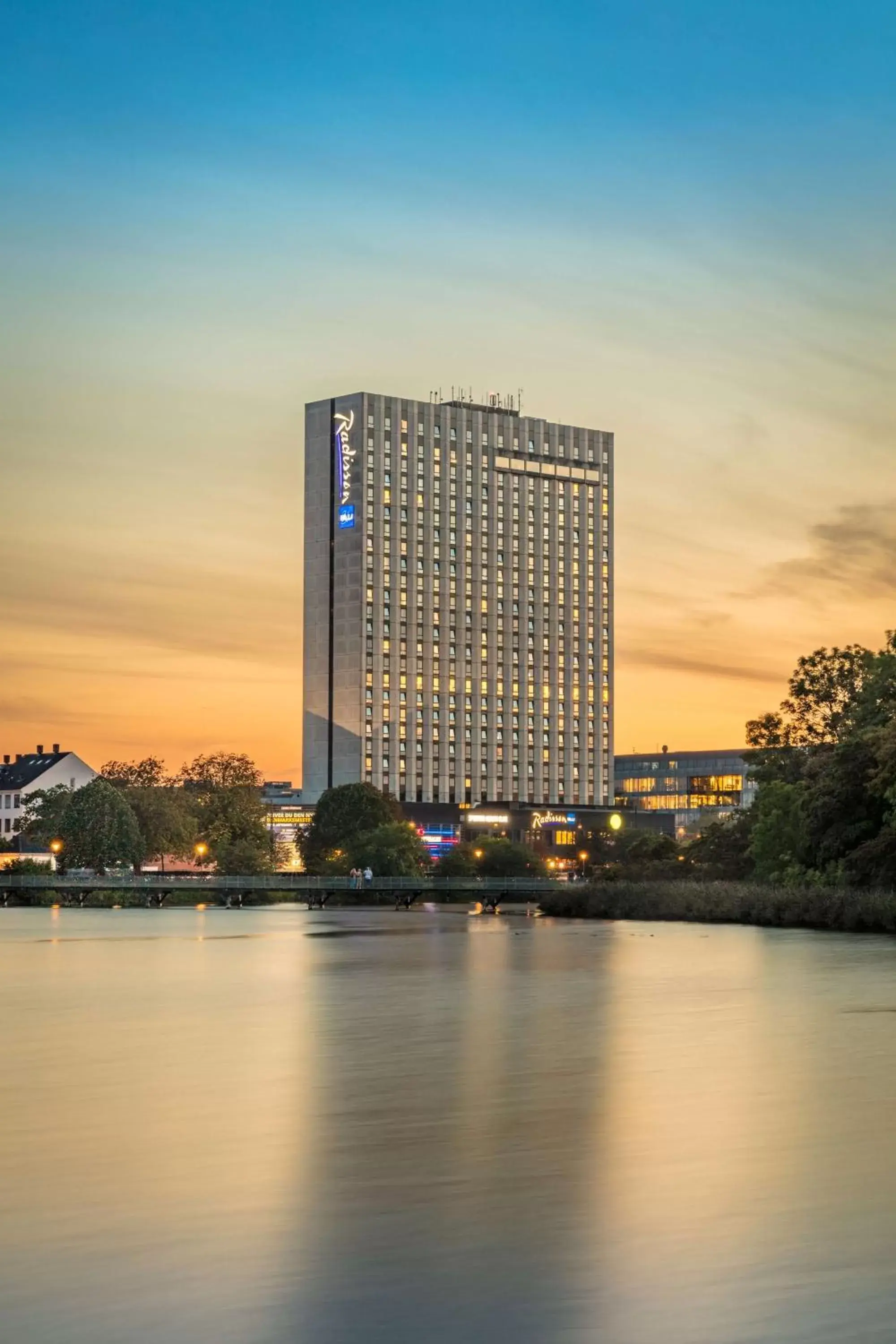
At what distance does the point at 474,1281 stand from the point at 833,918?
79.4 m

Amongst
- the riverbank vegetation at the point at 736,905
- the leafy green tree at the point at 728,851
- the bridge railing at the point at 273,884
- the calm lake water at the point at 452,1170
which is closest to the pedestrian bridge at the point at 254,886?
the bridge railing at the point at 273,884

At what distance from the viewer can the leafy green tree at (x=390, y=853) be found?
185375 mm

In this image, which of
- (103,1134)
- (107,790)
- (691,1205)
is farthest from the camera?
(107,790)

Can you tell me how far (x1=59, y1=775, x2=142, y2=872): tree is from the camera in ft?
603

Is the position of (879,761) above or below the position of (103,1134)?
above

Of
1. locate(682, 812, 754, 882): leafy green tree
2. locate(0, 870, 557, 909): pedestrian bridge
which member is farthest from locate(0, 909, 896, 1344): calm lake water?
locate(0, 870, 557, 909): pedestrian bridge

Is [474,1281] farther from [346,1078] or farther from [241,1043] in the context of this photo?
[241,1043]

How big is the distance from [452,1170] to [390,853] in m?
165

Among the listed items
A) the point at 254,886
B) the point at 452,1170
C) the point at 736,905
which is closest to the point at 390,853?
the point at 254,886

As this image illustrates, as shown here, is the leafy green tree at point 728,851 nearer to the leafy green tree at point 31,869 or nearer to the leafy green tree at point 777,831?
the leafy green tree at point 777,831

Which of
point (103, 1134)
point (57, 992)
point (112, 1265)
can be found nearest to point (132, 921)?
point (57, 992)

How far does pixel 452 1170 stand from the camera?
68.3 ft

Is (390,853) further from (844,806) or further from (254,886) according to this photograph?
(844,806)

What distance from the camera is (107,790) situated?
613ft
